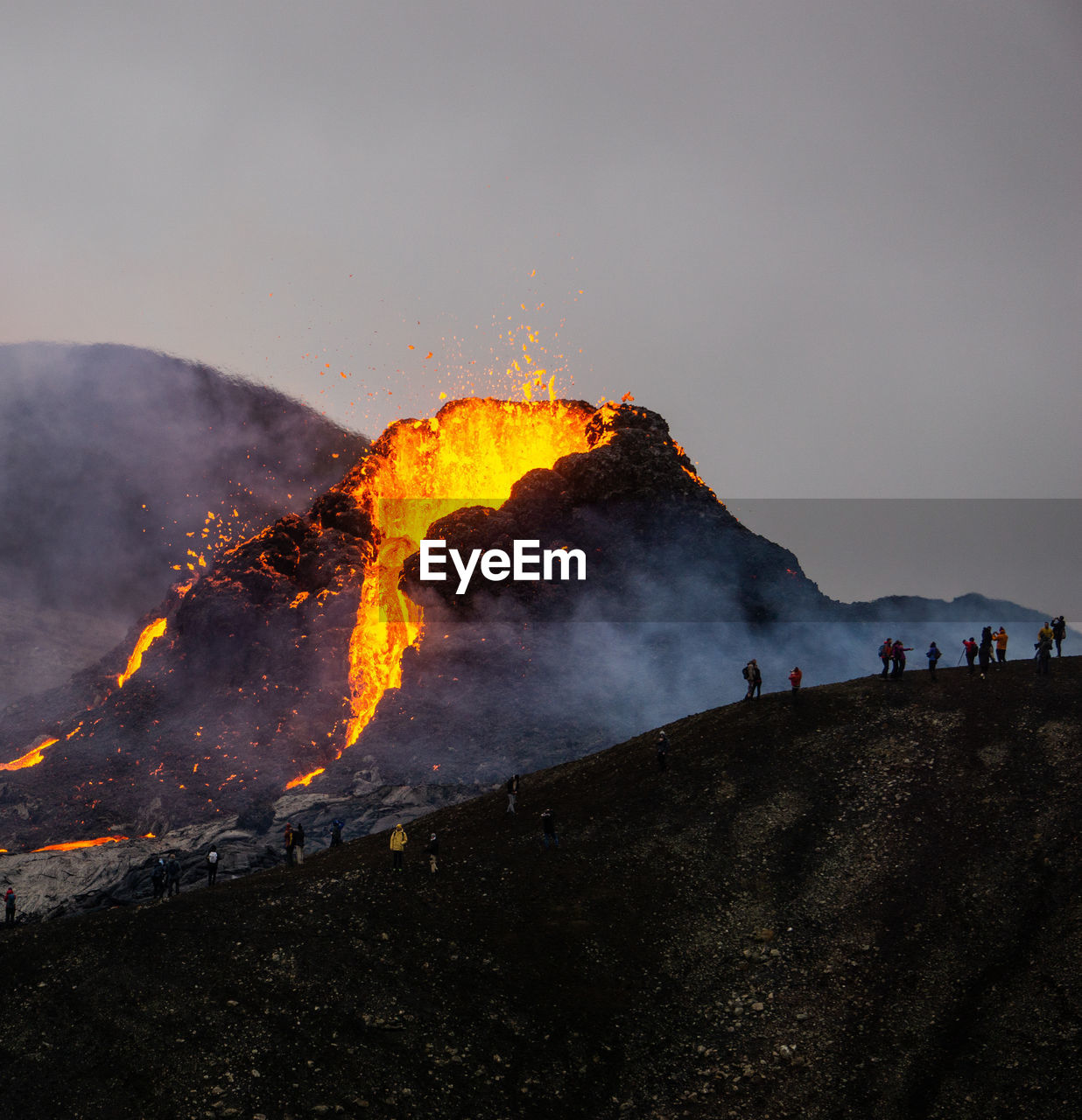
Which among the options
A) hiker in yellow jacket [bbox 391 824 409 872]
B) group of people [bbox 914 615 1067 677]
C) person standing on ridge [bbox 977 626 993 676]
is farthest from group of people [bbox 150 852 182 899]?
person standing on ridge [bbox 977 626 993 676]

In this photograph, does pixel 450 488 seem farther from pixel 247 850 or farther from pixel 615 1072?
pixel 615 1072

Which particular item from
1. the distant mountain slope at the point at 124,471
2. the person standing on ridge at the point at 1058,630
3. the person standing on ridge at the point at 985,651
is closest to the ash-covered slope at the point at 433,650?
the person standing on ridge at the point at 985,651

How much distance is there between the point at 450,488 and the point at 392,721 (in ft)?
104

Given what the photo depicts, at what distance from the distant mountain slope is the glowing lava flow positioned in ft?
175

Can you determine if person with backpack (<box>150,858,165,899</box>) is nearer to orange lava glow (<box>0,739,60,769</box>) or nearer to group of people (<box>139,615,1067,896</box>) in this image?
group of people (<box>139,615,1067,896</box>)

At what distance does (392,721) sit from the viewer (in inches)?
3076

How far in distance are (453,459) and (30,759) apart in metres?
49.9

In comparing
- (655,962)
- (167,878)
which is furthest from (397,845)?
(167,878)

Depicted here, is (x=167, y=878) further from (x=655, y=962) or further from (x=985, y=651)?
(x=985, y=651)

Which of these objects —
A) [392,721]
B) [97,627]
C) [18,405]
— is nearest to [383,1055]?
[392,721]

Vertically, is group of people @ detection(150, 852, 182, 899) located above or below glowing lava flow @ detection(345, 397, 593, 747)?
below

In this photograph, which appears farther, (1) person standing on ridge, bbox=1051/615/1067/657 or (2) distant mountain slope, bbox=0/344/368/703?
(2) distant mountain slope, bbox=0/344/368/703

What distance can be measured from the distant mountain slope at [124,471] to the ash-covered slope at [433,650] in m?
50.6

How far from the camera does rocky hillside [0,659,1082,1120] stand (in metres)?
23.5
